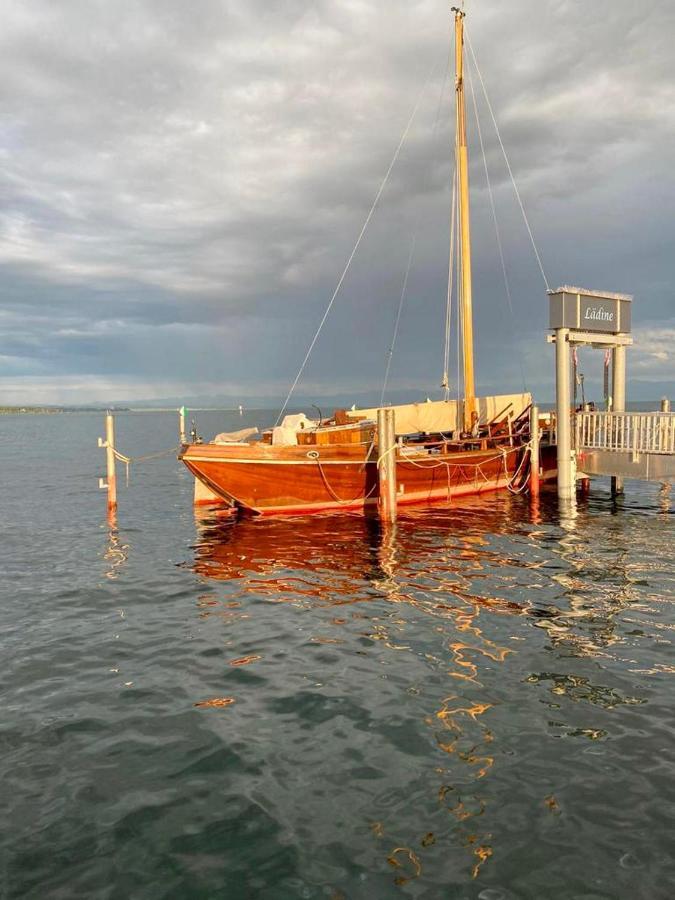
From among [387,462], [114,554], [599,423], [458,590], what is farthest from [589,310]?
[114,554]

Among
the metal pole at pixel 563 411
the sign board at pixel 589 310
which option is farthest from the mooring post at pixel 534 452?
the sign board at pixel 589 310

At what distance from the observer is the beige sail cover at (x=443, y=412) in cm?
2367

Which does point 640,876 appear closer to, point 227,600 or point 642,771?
point 642,771

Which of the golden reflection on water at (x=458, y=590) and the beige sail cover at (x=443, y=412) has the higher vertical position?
the beige sail cover at (x=443, y=412)

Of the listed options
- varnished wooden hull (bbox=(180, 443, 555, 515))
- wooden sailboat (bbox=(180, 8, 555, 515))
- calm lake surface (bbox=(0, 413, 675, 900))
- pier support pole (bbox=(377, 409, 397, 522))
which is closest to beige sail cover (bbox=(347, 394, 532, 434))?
wooden sailboat (bbox=(180, 8, 555, 515))

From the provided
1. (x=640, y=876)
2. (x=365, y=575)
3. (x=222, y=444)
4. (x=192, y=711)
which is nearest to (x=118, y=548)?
(x=222, y=444)

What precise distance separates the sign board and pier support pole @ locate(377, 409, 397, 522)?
710 centimetres

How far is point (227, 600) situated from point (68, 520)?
13074 millimetres

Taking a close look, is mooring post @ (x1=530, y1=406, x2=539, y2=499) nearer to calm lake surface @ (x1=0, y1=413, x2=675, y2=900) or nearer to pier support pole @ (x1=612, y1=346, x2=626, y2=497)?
pier support pole @ (x1=612, y1=346, x2=626, y2=497)

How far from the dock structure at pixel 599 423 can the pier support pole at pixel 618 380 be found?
1.36 ft

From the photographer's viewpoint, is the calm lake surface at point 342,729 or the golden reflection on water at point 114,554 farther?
the golden reflection on water at point 114,554

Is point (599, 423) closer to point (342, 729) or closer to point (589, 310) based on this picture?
point (589, 310)

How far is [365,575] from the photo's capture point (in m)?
13.7

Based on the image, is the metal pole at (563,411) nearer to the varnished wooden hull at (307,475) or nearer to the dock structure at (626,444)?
the dock structure at (626,444)
